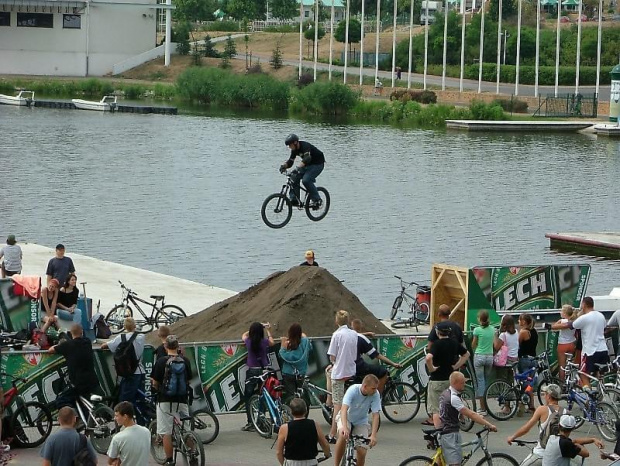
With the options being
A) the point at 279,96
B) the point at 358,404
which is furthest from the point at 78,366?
the point at 279,96

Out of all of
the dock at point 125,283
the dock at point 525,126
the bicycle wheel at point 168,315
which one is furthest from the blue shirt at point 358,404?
the dock at point 525,126

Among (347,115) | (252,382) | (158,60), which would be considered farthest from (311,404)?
(158,60)

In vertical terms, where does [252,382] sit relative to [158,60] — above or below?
below

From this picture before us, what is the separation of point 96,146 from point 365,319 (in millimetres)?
62010

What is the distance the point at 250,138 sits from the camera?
89500 millimetres

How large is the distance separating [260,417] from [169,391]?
2247mm

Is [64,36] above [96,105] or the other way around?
above

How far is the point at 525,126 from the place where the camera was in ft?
314

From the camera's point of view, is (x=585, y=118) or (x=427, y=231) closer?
(x=427, y=231)

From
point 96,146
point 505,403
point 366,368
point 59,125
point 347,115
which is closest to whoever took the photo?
point 366,368

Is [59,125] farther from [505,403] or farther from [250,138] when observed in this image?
[505,403]

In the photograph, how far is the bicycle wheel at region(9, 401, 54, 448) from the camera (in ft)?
56.1

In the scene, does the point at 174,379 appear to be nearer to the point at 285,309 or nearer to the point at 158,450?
the point at 158,450

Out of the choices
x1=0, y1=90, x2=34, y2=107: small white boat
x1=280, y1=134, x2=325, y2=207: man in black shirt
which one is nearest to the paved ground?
x1=280, y1=134, x2=325, y2=207: man in black shirt
